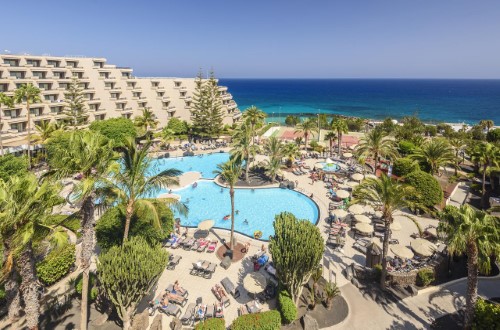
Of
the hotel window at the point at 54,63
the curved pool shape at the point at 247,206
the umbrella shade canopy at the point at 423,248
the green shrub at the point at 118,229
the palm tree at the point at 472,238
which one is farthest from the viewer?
the hotel window at the point at 54,63

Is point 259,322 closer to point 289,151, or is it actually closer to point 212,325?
point 212,325

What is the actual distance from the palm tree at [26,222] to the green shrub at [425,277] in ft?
61.2

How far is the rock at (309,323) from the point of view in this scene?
1355cm

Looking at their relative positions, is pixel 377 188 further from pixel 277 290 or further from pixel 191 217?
pixel 191 217

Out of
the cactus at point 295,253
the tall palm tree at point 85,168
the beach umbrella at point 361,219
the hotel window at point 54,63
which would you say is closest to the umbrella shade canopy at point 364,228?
the beach umbrella at point 361,219

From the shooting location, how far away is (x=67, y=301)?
1498cm

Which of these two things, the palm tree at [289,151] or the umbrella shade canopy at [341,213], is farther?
the palm tree at [289,151]

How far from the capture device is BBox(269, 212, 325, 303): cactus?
46.2 ft

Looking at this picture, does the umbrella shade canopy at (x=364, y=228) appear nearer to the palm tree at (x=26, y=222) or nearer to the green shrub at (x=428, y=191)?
the green shrub at (x=428, y=191)

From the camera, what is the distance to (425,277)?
16359mm

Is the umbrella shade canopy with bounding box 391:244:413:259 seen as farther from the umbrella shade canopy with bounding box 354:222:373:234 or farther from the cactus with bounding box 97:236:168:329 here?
the cactus with bounding box 97:236:168:329

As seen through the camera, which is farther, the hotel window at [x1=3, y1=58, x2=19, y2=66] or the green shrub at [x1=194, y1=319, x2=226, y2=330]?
the hotel window at [x1=3, y1=58, x2=19, y2=66]

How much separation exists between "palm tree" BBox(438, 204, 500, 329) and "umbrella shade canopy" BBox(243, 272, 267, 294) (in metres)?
9.28

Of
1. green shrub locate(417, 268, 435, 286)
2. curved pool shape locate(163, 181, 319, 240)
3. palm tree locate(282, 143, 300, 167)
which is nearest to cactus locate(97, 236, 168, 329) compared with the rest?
curved pool shape locate(163, 181, 319, 240)
